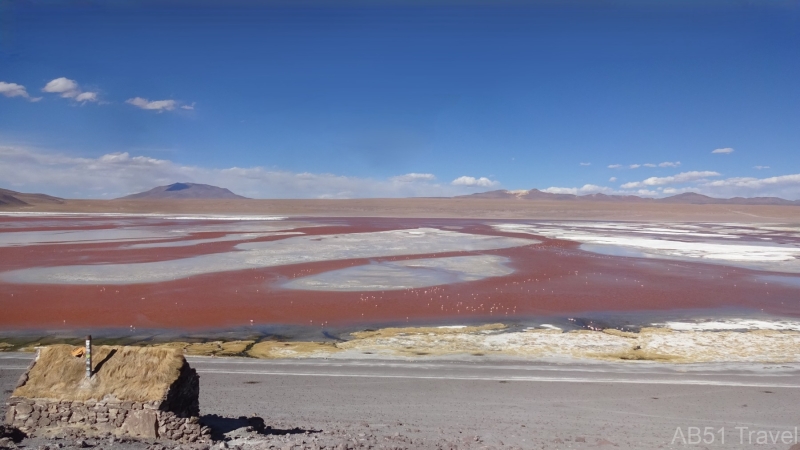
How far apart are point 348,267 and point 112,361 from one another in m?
18.4

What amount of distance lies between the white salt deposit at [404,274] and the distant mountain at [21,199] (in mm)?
104269

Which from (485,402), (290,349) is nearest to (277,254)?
(290,349)

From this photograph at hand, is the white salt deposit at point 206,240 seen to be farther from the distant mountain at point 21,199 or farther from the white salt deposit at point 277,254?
the distant mountain at point 21,199

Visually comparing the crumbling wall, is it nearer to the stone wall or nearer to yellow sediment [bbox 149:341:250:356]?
the stone wall

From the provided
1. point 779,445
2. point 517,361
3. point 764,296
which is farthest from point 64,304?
point 764,296

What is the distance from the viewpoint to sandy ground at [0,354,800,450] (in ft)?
24.0

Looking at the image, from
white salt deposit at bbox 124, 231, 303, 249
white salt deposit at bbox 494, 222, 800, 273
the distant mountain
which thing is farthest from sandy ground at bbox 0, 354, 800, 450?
the distant mountain

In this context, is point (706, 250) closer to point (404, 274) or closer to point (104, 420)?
point (404, 274)

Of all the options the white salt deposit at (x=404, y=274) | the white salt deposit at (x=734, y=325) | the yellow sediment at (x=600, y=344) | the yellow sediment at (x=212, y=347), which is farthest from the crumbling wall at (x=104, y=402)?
the white salt deposit at (x=404, y=274)

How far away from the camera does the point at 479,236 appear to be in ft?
144

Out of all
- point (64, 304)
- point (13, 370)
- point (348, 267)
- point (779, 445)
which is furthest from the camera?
point (348, 267)

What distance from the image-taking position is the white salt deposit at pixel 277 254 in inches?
863

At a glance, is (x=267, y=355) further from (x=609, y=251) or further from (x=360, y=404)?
(x=609, y=251)

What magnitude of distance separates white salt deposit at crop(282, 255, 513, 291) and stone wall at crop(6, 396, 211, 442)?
1340 cm
